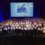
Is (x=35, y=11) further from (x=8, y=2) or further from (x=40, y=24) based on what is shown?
(x=8, y=2)

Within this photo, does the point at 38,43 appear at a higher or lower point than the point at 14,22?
lower

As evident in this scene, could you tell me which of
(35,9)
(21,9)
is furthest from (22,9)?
(35,9)

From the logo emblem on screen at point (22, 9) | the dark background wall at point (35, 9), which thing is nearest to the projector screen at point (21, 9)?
the logo emblem on screen at point (22, 9)

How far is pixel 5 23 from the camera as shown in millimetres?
7281

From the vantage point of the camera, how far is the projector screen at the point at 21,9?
289 inches

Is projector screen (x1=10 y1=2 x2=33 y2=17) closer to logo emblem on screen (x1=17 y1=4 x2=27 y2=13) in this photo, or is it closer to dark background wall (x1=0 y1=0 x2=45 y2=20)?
logo emblem on screen (x1=17 y1=4 x2=27 y2=13)

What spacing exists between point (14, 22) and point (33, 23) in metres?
0.84

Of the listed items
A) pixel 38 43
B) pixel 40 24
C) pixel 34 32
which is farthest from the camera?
pixel 40 24

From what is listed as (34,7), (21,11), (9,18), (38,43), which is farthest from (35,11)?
(38,43)

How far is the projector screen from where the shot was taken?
7.33 meters

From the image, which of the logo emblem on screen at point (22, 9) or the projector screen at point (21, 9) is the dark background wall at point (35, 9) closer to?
the projector screen at point (21, 9)

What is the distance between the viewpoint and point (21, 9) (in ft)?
24.1

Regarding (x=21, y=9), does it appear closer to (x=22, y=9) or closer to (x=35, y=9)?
(x=22, y=9)

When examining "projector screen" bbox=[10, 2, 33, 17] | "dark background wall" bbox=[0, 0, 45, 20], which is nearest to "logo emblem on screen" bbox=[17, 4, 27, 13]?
"projector screen" bbox=[10, 2, 33, 17]
